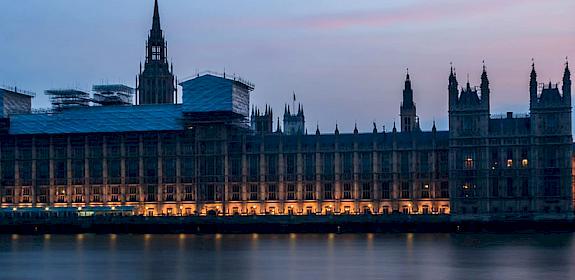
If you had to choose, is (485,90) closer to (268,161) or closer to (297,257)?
(268,161)

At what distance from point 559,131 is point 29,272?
304 feet

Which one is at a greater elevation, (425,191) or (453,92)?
(453,92)

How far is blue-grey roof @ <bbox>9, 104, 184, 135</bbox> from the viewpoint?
6949 inches

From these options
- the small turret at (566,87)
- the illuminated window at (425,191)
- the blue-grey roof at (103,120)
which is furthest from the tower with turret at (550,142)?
the blue-grey roof at (103,120)

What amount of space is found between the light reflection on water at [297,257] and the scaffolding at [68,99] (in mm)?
53158

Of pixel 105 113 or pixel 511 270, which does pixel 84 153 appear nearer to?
pixel 105 113

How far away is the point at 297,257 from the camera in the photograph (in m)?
100

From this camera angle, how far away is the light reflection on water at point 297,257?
8406cm

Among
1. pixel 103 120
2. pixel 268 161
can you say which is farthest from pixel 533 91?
pixel 103 120

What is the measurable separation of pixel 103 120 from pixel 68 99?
14.0 metres

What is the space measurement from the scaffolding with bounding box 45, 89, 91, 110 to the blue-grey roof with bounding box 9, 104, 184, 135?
20.8ft

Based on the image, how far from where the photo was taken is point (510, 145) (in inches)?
→ 6299

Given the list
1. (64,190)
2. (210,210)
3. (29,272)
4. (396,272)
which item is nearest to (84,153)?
(64,190)

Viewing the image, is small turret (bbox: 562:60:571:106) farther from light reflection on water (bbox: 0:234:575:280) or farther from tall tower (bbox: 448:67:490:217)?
light reflection on water (bbox: 0:234:575:280)
